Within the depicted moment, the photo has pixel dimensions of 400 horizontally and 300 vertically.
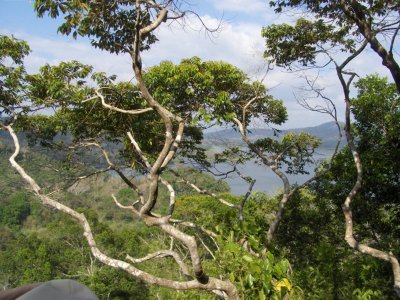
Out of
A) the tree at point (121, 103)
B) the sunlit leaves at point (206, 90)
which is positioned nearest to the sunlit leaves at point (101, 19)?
the tree at point (121, 103)

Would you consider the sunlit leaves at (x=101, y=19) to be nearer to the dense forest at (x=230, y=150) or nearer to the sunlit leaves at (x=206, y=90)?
the dense forest at (x=230, y=150)

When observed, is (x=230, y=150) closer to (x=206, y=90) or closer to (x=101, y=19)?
(x=206, y=90)

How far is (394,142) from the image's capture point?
599cm

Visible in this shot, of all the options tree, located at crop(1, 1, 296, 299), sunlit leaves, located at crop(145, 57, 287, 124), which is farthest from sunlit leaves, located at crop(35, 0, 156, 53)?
sunlit leaves, located at crop(145, 57, 287, 124)

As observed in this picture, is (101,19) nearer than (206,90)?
Yes

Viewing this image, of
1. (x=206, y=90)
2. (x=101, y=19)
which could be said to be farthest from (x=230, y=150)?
(x=101, y=19)

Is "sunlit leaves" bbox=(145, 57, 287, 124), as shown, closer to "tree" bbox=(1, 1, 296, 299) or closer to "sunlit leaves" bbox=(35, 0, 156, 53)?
"tree" bbox=(1, 1, 296, 299)

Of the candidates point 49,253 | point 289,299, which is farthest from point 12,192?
point 289,299

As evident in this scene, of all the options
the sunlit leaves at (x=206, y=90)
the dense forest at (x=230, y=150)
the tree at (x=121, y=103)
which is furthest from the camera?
the sunlit leaves at (x=206, y=90)

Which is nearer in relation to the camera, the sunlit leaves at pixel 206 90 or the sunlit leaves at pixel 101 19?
the sunlit leaves at pixel 101 19

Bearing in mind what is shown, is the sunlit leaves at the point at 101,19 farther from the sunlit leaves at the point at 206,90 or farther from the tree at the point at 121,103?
the sunlit leaves at the point at 206,90

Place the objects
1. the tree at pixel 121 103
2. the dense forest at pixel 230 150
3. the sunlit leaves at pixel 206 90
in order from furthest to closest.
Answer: the sunlit leaves at pixel 206 90 → the tree at pixel 121 103 → the dense forest at pixel 230 150

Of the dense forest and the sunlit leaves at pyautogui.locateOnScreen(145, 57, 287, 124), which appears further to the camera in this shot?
the sunlit leaves at pyautogui.locateOnScreen(145, 57, 287, 124)

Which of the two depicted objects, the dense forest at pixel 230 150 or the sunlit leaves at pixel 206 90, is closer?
the dense forest at pixel 230 150
